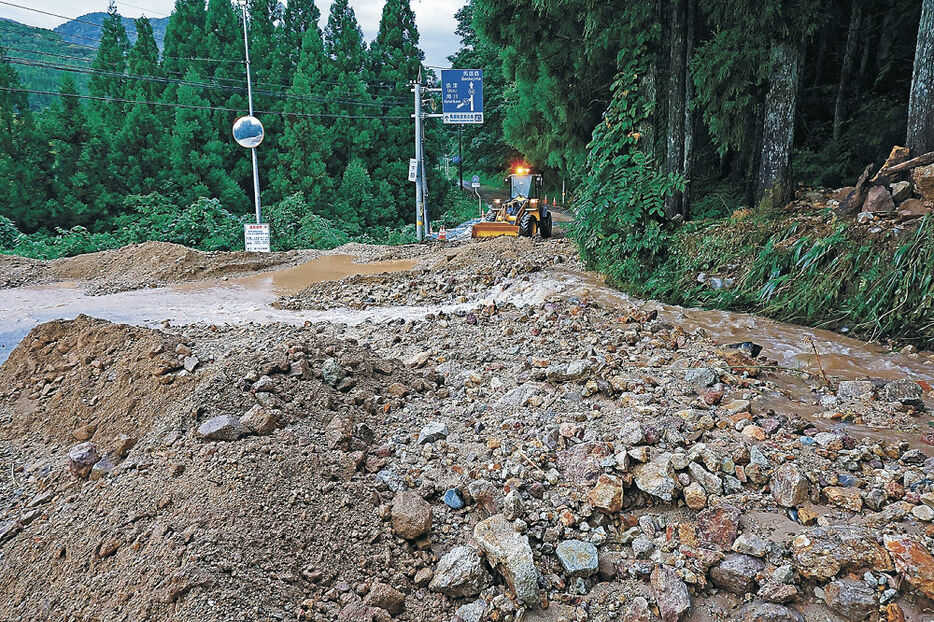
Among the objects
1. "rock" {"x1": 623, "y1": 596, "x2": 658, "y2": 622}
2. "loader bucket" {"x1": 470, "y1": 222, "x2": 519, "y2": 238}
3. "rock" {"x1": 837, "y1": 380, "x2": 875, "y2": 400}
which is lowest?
"rock" {"x1": 623, "y1": 596, "x2": 658, "y2": 622}

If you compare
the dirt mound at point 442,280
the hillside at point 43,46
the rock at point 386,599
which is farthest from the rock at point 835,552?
the hillside at point 43,46

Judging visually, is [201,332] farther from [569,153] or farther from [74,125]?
[74,125]

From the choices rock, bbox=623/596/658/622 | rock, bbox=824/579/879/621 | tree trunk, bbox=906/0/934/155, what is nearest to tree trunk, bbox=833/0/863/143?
tree trunk, bbox=906/0/934/155

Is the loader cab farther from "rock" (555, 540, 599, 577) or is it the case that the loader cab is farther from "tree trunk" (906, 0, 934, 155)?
"rock" (555, 540, 599, 577)

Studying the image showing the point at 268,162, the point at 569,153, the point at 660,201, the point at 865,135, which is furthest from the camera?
the point at 268,162

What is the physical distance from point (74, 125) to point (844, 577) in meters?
23.9

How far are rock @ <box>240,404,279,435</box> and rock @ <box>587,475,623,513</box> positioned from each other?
1720 millimetres

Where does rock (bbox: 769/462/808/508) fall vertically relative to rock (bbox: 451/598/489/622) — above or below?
above

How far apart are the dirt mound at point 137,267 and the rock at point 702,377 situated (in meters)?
10.9

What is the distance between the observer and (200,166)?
72.3ft

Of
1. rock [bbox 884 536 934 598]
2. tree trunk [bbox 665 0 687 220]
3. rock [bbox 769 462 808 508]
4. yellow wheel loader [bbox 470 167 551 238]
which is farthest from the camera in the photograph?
yellow wheel loader [bbox 470 167 551 238]

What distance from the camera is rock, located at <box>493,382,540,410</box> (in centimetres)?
357

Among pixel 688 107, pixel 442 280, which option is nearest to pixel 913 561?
pixel 442 280

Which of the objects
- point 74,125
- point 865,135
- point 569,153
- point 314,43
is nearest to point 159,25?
point 314,43
